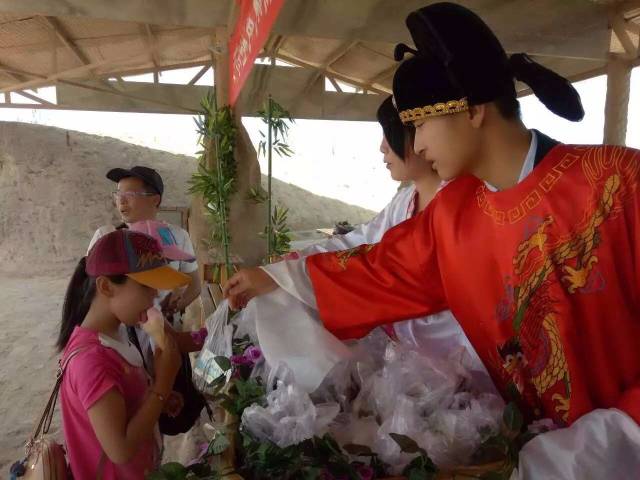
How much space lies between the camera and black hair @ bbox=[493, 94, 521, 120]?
104 centimetres

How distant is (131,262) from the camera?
1330mm

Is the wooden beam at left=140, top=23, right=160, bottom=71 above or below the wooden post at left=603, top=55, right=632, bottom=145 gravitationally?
above

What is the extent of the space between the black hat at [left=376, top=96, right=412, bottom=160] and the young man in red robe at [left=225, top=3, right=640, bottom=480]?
0.43 metres

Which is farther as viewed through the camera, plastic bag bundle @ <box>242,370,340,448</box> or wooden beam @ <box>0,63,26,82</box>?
wooden beam @ <box>0,63,26,82</box>

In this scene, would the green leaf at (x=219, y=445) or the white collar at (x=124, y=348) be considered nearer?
the green leaf at (x=219, y=445)

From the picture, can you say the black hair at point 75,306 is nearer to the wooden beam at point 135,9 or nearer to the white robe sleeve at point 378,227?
the white robe sleeve at point 378,227

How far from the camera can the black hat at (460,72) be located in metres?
0.95

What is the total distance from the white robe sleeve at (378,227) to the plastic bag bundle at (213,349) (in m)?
0.58

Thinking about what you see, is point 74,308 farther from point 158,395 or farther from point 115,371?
point 158,395

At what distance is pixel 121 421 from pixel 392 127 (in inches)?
44.0

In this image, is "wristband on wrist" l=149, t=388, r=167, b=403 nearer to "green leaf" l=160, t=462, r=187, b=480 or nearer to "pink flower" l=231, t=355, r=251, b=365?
"pink flower" l=231, t=355, r=251, b=365

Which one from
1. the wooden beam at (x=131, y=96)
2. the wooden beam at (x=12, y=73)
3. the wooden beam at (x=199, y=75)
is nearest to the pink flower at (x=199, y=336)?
the wooden beam at (x=12, y=73)

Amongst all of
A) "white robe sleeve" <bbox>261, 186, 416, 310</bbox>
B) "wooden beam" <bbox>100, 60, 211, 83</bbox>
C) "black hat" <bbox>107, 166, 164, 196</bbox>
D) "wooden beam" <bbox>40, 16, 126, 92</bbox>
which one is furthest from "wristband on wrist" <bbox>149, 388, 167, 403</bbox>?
"wooden beam" <bbox>100, 60, 211, 83</bbox>

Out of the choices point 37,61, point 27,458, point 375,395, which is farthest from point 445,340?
point 37,61
